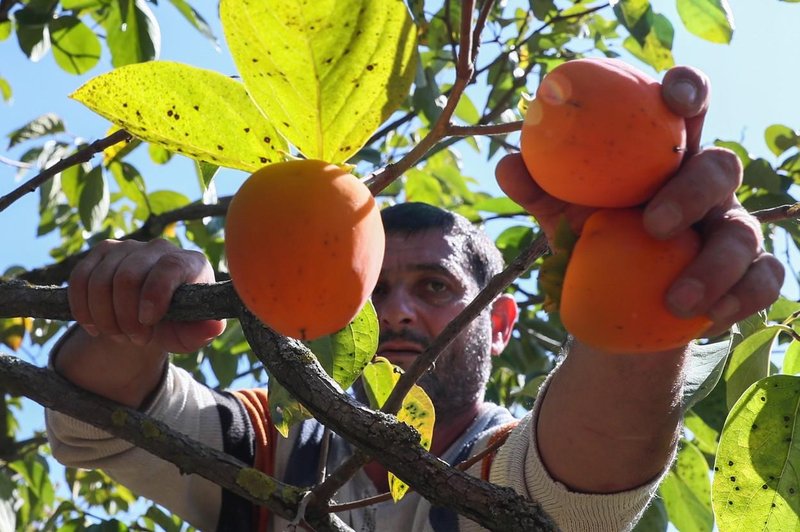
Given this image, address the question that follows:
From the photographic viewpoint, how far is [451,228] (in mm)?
3164

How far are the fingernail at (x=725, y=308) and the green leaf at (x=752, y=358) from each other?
0.62 metres

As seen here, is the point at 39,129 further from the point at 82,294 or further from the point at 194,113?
the point at 194,113

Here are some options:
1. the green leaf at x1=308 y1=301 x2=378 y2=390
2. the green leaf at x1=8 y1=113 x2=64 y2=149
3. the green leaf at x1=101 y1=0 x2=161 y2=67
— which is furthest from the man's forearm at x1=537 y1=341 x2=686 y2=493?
the green leaf at x1=8 y1=113 x2=64 y2=149

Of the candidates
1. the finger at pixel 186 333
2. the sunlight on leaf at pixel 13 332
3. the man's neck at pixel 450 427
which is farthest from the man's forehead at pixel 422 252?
the finger at pixel 186 333

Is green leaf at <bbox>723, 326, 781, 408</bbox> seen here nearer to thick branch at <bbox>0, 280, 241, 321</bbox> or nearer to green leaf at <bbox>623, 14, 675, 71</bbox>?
thick branch at <bbox>0, 280, 241, 321</bbox>

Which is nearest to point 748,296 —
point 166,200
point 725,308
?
point 725,308

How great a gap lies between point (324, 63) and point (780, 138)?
2.47 m

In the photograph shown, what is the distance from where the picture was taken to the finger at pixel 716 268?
78cm

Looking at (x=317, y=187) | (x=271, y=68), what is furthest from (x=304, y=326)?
(x=271, y=68)

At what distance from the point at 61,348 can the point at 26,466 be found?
1.41 meters

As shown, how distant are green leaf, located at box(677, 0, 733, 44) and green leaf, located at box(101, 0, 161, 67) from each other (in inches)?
54.6

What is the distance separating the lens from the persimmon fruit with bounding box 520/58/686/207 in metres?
0.81

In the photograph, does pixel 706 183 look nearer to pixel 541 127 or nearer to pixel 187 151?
pixel 541 127

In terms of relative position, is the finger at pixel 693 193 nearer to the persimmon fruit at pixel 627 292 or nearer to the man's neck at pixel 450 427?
the persimmon fruit at pixel 627 292
